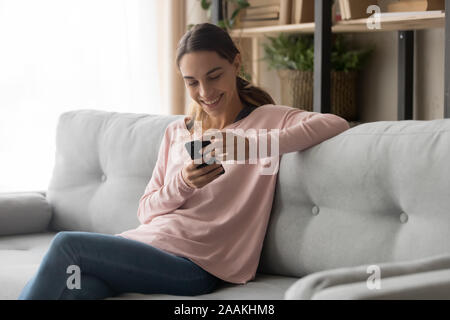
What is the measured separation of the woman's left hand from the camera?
1601mm

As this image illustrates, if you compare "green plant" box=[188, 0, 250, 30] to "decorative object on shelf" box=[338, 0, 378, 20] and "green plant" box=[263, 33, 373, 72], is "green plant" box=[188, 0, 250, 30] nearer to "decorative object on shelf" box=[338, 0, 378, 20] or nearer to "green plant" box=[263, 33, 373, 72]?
"green plant" box=[263, 33, 373, 72]

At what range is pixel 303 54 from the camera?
3.06 m

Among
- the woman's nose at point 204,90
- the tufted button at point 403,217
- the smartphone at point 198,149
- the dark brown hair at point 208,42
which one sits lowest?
the tufted button at point 403,217

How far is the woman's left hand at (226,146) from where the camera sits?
5.25ft

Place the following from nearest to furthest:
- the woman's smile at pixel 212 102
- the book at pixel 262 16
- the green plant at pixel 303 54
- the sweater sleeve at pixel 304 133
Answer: the sweater sleeve at pixel 304 133
the woman's smile at pixel 212 102
the book at pixel 262 16
the green plant at pixel 303 54

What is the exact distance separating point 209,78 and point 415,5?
2.88ft

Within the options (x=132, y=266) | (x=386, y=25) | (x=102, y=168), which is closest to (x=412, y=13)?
(x=386, y=25)

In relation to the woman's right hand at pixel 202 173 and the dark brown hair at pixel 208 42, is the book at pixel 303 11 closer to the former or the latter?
the dark brown hair at pixel 208 42

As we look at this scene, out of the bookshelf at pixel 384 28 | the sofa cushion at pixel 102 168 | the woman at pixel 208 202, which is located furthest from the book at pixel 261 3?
the woman at pixel 208 202

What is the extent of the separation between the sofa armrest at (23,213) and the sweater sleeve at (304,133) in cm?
104

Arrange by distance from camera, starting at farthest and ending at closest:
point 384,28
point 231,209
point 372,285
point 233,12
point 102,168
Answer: point 233,12 → point 384,28 → point 102,168 → point 231,209 → point 372,285

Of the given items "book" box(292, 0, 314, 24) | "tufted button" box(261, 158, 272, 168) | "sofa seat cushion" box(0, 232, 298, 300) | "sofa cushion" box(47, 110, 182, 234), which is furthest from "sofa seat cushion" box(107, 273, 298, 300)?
"book" box(292, 0, 314, 24)

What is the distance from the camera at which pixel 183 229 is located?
1662 mm

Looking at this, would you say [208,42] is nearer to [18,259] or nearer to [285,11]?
[18,259]
